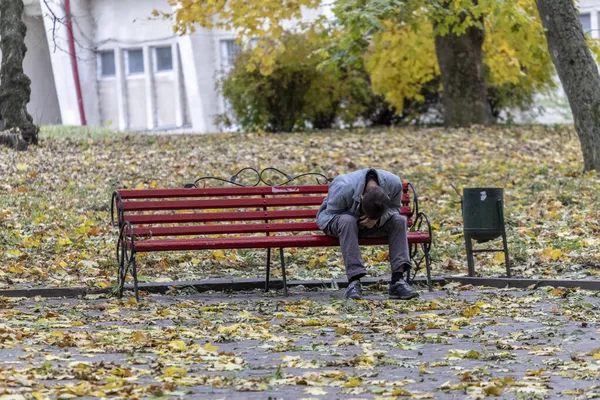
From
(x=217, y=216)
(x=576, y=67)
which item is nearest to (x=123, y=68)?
(x=576, y=67)

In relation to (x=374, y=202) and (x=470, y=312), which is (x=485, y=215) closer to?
(x=374, y=202)

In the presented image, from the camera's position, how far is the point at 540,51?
18406mm

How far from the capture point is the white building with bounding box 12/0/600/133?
3128 cm

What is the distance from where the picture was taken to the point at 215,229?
956cm

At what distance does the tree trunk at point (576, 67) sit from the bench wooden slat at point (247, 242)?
6.26 metres

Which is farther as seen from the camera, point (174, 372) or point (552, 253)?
point (552, 253)

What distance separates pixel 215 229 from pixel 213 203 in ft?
1.02

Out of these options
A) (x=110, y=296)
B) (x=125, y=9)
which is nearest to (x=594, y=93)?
(x=110, y=296)

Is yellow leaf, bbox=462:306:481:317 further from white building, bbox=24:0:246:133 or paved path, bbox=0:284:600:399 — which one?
white building, bbox=24:0:246:133

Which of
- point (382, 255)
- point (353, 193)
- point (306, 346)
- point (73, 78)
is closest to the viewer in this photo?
point (306, 346)

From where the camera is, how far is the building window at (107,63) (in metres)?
33.5

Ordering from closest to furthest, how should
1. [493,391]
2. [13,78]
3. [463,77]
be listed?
[493,391], [13,78], [463,77]

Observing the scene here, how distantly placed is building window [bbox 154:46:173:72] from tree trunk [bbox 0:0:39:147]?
14392mm

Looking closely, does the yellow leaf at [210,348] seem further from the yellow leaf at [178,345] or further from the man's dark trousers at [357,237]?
the man's dark trousers at [357,237]
